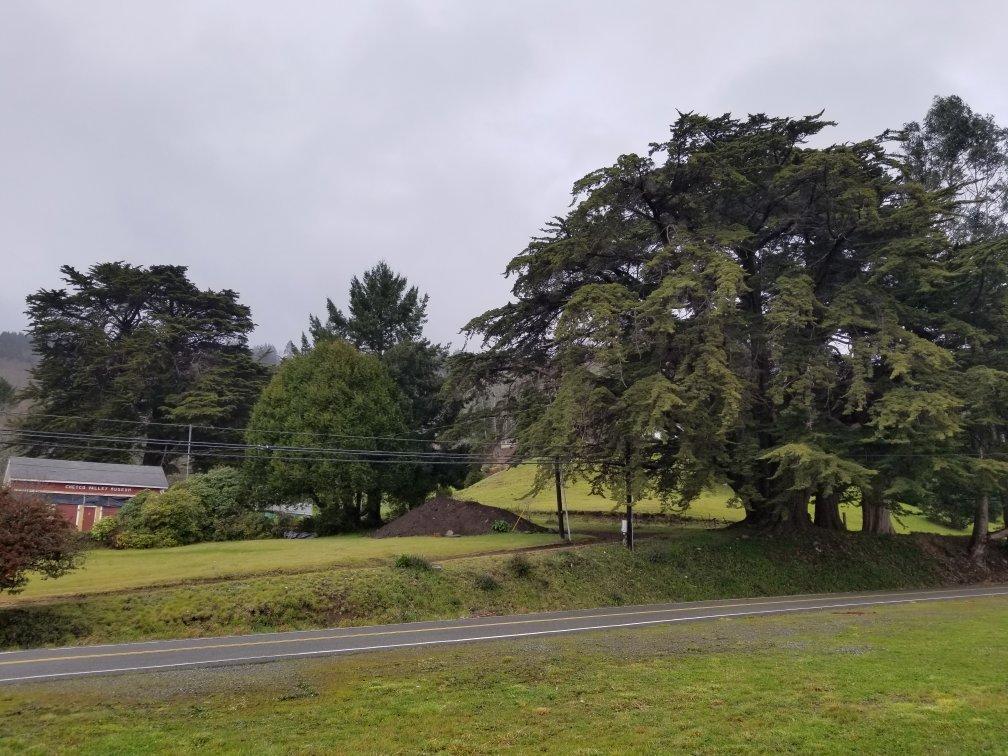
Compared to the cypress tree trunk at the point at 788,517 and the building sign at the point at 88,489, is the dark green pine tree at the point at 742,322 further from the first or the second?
the building sign at the point at 88,489

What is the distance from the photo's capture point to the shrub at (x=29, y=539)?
1595cm

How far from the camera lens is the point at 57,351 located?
56.0 metres

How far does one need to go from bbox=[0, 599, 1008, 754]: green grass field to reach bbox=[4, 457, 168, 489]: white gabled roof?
101 ft

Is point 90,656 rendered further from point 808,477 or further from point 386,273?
point 386,273

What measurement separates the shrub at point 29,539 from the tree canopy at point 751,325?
48.1ft

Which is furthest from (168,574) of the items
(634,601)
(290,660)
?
(634,601)

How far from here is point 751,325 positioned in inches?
1028

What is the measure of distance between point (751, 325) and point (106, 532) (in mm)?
27725

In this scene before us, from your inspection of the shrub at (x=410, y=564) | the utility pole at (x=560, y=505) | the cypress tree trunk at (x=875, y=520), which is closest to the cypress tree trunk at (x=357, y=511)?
the utility pole at (x=560, y=505)

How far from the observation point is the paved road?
12.1 metres

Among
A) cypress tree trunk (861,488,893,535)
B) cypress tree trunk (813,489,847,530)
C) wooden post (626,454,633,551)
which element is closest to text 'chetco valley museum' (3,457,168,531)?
wooden post (626,454,633,551)

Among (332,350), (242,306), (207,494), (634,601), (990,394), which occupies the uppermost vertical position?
(242,306)

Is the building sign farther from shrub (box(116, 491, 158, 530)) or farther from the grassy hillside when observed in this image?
the grassy hillside

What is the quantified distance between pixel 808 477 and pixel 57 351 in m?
A: 57.1
